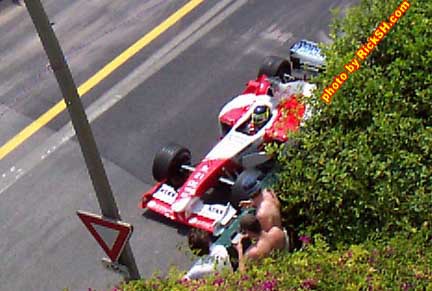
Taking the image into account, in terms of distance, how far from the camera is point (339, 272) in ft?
25.0

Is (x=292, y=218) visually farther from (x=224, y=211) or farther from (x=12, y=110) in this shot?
(x=12, y=110)

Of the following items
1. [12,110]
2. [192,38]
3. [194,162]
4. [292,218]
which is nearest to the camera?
[292,218]

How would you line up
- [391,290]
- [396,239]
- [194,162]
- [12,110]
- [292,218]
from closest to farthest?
[391,290] < [396,239] < [292,218] < [194,162] < [12,110]

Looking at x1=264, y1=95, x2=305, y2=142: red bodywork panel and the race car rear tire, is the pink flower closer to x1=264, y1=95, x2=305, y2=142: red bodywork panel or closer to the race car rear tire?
x1=264, y1=95, x2=305, y2=142: red bodywork panel

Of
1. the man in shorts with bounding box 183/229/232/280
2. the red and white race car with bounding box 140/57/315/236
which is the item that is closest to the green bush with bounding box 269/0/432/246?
the man in shorts with bounding box 183/229/232/280

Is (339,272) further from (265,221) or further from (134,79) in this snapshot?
(134,79)

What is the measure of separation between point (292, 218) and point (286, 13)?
274 inches

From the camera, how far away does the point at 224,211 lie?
1128 cm

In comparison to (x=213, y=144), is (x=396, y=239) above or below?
above

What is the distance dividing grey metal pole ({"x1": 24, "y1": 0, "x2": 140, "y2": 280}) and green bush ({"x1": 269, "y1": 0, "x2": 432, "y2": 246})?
2099 mm

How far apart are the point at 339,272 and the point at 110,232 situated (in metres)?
2.18

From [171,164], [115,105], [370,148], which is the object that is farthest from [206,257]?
[115,105]

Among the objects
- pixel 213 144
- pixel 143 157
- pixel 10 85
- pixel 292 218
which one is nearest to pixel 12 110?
pixel 10 85

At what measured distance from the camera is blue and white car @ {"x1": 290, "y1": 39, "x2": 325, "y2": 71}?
13.4m
